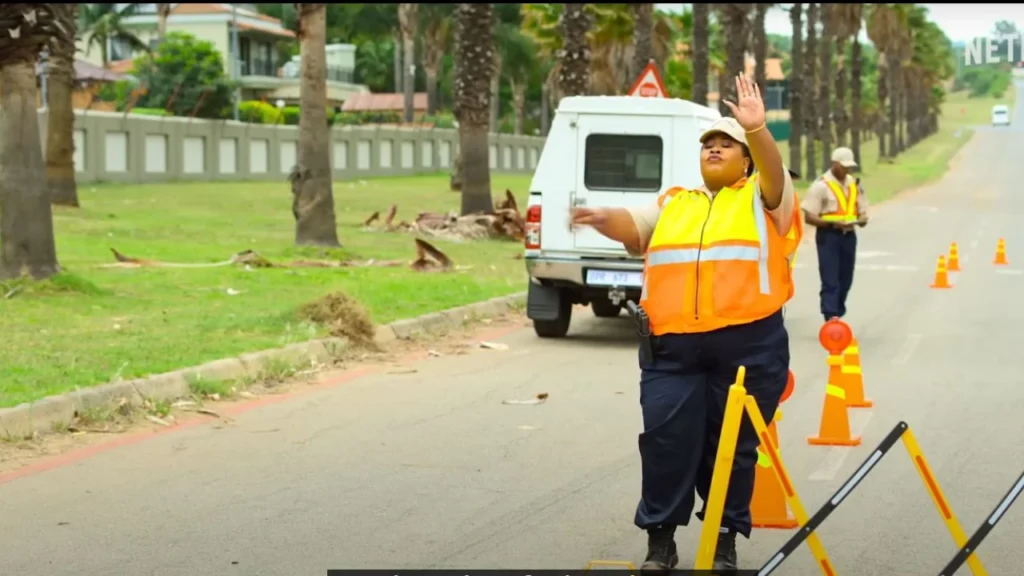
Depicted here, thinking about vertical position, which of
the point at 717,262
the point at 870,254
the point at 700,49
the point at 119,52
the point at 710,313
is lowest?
the point at 870,254

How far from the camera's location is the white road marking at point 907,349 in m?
14.8

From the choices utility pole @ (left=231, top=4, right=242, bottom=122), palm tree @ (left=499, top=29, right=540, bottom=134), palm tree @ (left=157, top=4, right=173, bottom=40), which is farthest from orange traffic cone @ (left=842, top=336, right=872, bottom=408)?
palm tree @ (left=157, top=4, right=173, bottom=40)

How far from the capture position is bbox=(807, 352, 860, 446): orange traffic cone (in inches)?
397

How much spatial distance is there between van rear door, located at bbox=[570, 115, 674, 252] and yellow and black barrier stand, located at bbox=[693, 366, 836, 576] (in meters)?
9.99

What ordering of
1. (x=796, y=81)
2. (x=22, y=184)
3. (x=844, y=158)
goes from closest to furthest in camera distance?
(x=844, y=158)
(x=22, y=184)
(x=796, y=81)

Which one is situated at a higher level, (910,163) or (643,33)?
(643,33)

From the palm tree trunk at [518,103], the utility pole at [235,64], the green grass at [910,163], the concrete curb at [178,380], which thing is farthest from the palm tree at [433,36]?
the concrete curb at [178,380]

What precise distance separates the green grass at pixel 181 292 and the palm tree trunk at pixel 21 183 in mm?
360

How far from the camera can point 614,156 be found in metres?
16.1

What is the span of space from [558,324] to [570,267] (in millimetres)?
734

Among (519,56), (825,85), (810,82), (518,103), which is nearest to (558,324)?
(810,82)

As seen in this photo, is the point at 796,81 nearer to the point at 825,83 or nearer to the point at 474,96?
the point at 825,83

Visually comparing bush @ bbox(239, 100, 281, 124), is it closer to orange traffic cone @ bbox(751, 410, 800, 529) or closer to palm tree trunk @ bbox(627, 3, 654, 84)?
palm tree trunk @ bbox(627, 3, 654, 84)

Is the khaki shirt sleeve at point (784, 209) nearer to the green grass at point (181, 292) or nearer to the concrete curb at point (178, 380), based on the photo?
the concrete curb at point (178, 380)
